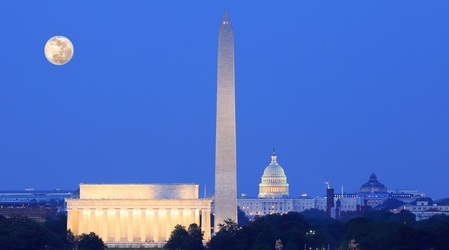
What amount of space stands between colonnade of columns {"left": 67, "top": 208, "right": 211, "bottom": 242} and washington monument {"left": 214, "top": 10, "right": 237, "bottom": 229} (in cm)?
1545

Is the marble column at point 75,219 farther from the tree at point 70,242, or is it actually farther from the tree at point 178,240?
the tree at point 178,240

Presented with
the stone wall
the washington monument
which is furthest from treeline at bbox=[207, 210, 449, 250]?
the stone wall

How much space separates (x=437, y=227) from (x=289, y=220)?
39.7m

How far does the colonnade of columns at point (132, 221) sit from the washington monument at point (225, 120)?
50.7 feet

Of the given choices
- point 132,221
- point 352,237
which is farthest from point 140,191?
point 352,237

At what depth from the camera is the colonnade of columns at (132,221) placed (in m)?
154

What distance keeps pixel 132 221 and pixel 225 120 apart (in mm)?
22919

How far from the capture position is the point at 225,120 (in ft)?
450

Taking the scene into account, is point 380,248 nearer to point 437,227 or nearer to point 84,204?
point 437,227

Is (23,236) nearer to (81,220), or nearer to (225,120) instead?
(225,120)

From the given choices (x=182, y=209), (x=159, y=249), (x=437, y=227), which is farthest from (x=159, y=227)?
(x=437, y=227)

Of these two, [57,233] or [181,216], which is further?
[181,216]

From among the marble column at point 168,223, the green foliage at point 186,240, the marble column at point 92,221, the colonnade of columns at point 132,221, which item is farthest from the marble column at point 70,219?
the green foliage at point 186,240

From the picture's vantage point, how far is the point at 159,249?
141375mm
